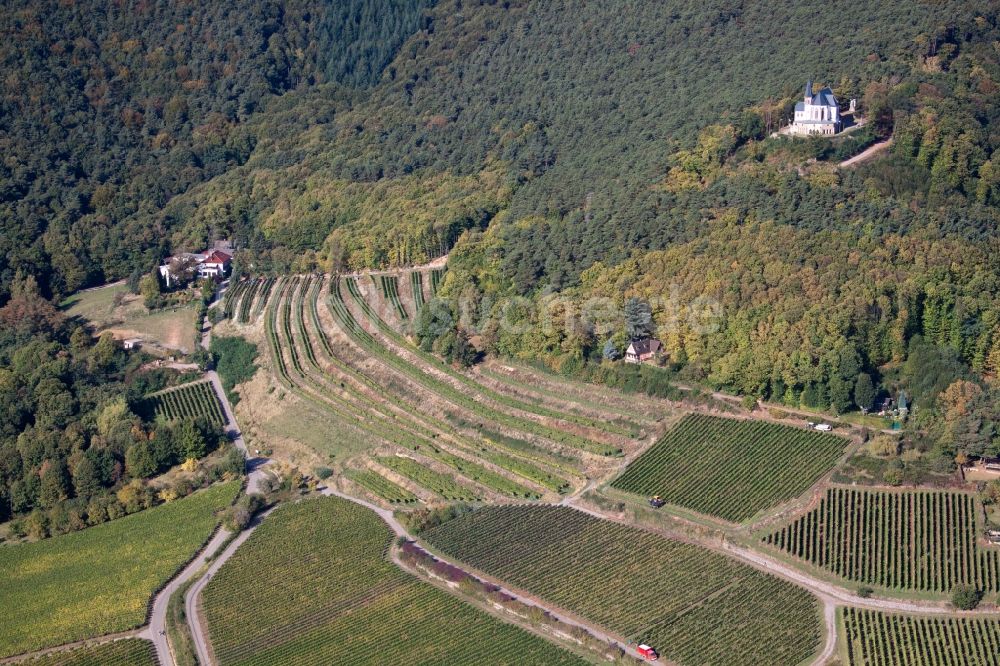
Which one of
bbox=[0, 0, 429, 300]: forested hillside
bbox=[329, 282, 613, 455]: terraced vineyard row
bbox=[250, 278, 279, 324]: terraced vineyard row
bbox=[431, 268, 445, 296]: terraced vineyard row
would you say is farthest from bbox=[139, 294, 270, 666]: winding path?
bbox=[0, 0, 429, 300]: forested hillside

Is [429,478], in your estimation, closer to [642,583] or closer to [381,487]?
[381,487]

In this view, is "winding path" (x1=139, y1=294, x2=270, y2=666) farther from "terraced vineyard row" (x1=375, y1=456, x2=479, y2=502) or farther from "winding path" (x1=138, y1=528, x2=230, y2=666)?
"terraced vineyard row" (x1=375, y1=456, x2=479, y2=502)

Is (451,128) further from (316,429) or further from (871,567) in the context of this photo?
(871,567)

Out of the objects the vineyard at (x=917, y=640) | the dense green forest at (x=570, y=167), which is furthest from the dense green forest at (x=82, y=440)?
the vineyard at (x=917, y=640)

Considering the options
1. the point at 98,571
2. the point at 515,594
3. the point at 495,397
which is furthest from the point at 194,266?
the point at 515,594

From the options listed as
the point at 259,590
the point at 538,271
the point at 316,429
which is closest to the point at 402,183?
the point at 538,271
